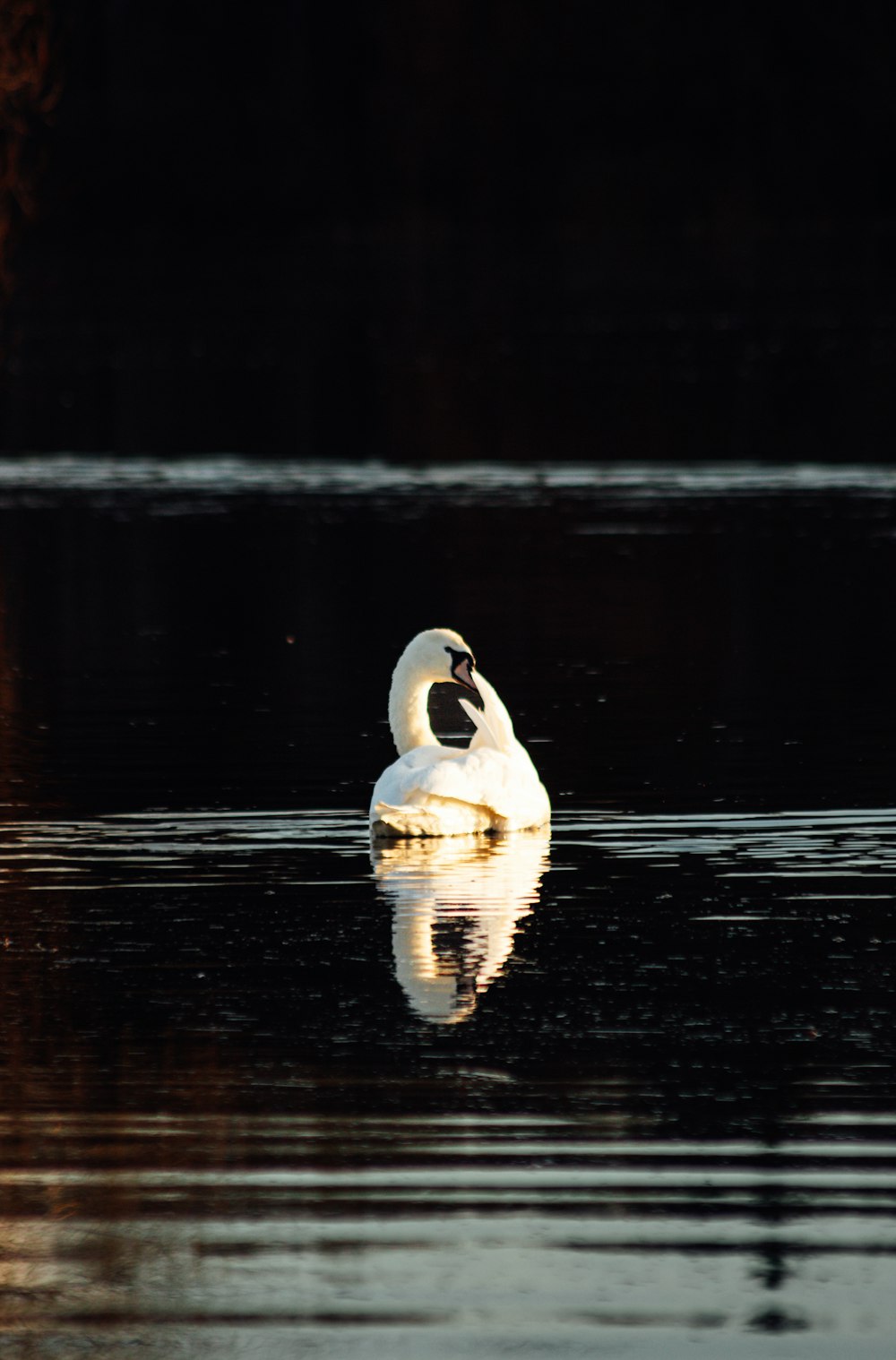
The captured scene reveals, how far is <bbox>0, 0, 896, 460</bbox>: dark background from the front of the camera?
187 feet

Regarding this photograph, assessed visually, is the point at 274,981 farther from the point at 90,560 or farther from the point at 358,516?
the point at 358,516

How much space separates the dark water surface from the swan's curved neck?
397 mm

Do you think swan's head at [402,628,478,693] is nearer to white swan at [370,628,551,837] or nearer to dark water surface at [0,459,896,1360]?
white swan at [370,628,551,837]

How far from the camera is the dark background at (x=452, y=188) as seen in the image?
57094 mm

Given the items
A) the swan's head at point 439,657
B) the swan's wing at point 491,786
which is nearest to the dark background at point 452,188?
the swan's head at point 439,657

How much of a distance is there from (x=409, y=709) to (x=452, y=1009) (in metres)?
4.07

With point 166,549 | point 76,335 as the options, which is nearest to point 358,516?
point 166,549

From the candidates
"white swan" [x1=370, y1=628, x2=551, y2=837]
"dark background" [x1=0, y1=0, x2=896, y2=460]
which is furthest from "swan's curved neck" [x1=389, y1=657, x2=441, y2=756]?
"dark background" [x1=0, y1=0, x2=896, y2=460]

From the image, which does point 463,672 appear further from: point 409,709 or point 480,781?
point 480,781

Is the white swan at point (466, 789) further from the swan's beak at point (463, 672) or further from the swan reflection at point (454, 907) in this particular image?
the swan's beak at point (463, 672)

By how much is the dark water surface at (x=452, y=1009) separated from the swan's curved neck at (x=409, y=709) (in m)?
0.40

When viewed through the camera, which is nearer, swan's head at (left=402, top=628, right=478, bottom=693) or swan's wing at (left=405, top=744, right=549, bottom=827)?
swan's wing at (left=405, top=744, right=549, bottom=827)

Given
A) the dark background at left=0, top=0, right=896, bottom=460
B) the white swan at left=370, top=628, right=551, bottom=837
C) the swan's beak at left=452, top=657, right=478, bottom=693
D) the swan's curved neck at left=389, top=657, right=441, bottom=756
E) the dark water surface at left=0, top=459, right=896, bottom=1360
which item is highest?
the dark background at left=0, top=0, right=896, bottom=460

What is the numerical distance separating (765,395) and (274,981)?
1318 inches
